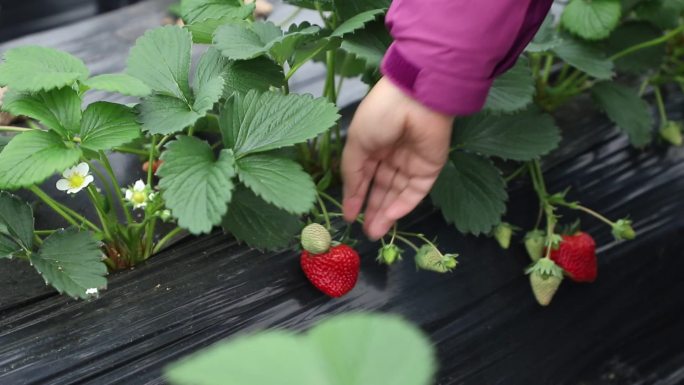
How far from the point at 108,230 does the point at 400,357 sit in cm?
75

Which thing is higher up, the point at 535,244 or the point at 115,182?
the point at 115,182

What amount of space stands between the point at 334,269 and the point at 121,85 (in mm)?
317

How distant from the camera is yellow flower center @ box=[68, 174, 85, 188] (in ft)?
2.78

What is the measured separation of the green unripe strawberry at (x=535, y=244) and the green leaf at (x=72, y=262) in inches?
21.5

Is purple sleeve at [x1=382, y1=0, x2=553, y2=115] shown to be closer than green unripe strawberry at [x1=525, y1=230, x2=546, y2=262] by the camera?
Yes

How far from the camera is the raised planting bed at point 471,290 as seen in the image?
85cm

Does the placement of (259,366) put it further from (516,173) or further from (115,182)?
(516,173)

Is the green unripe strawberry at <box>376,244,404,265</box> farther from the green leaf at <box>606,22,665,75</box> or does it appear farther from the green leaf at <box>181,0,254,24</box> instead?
the green leaf at <box>606,22,665,75</box>

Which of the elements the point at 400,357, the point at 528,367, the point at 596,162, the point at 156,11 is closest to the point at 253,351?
the point at 400,357

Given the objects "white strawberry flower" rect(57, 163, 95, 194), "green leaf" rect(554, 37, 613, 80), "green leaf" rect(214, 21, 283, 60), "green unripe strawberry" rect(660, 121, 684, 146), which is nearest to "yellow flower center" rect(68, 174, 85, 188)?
"white strawberry flower" rect(57, 163, 95, 194)

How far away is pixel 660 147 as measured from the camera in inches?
48.1

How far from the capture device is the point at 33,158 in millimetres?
758

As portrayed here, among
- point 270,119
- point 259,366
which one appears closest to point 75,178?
point 270,119

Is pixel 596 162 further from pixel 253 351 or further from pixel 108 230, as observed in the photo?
pixel 253 351
